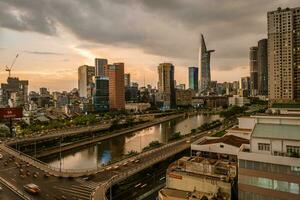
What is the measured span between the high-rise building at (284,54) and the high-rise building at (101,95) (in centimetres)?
9792

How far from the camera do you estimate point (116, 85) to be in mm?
174250

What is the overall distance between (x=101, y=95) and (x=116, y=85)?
459 inches

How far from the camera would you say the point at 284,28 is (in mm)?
121125

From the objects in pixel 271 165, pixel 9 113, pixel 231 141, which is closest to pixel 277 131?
pixel 271 165

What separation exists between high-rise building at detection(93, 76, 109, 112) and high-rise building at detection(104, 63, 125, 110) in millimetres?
3279

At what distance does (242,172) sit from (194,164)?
7.59m

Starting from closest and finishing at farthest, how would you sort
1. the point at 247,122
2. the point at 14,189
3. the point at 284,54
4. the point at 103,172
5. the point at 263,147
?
1. the point at 263,147
2. the point at 14,189
3. the point at 103,172
4. the point at 247,122
5. the point at 284,54

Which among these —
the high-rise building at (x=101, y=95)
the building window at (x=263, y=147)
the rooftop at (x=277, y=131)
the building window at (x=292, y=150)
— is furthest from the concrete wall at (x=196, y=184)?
the high-rise building at (x=101, y=95)

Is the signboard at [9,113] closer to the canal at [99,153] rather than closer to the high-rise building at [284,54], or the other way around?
the canal at [99,153]

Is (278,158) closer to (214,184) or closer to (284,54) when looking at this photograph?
(214,184)

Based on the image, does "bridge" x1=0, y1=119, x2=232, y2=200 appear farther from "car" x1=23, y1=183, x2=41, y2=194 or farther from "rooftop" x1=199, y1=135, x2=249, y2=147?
"rooftop" x1=199, y1=135, x2=249, y2=147

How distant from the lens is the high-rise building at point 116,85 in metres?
173

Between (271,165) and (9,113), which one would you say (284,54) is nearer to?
(9,113)

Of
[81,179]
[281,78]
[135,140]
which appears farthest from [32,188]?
[281,78]
